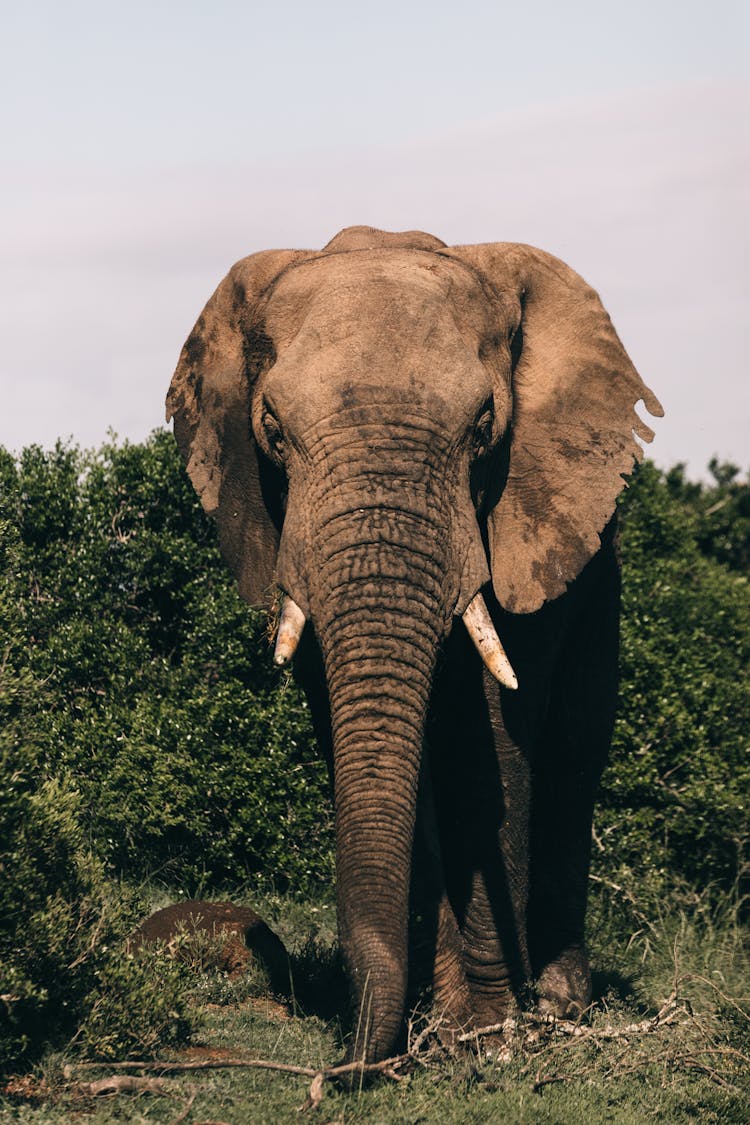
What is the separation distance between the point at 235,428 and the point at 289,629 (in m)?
1.46

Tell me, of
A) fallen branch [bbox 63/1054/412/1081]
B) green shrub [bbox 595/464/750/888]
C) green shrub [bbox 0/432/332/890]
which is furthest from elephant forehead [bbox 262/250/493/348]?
green shrub [bbox 595/464/750/888]

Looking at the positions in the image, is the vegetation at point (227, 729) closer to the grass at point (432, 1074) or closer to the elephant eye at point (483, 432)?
the grass at point (432, 1074)

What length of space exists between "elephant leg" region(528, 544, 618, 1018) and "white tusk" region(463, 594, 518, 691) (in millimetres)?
2048

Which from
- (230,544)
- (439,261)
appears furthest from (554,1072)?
(439,261)

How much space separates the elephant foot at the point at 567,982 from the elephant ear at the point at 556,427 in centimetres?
206

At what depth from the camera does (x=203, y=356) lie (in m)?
6.80

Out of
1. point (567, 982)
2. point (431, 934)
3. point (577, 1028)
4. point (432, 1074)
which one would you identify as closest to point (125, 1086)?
point (432, 1074)

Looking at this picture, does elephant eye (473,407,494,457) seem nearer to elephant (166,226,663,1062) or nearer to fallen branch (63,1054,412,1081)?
elephant (166,226,663,1062)

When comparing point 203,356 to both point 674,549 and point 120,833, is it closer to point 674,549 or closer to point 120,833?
point 120,833

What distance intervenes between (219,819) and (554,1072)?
3949 mm

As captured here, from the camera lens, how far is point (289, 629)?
213 inches

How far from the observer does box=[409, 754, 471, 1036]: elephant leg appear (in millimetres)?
6016

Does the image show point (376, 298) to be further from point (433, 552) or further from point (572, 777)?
point (572, 777)

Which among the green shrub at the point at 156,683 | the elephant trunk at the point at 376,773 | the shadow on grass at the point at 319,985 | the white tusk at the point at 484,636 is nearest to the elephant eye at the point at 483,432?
the white tusk at the point at 484,636
